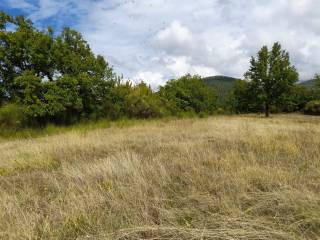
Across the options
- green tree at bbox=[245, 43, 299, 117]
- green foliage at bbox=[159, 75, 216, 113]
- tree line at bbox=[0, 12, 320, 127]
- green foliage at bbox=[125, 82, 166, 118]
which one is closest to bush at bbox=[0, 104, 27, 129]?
tree line at bbox=[0, 12, 320, 127]

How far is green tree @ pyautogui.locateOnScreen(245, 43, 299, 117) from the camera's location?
119ft

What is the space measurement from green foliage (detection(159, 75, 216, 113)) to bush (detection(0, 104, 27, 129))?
787 inches

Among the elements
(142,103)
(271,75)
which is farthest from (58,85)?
(271,75)

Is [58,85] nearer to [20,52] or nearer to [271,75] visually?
[20,52]

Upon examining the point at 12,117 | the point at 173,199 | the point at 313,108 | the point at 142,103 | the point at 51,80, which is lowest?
the point at 173,199

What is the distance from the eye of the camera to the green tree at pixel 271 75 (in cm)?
3619

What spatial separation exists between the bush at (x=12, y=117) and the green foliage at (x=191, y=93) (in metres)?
20.0

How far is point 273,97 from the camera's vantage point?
37062mm

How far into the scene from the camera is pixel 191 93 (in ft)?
120

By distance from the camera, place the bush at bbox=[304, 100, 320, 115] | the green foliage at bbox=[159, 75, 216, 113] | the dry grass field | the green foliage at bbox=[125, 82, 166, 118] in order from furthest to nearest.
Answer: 1. the bush at bbox=[304, 100, 320, 115]
2. the green foliage at bbox=[159, 75, 216, 113]
3. the green foliage at bbox=[125, 82, 166, 118]
4. the dry grass field

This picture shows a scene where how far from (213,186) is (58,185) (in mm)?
2394

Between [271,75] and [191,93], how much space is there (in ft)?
36.8

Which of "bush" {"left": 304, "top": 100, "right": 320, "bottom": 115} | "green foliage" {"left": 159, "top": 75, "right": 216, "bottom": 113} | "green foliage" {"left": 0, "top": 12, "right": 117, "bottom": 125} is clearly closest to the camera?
"green foliage" {"left": 0, "top": 12, "right": 117, "bottom": 125}

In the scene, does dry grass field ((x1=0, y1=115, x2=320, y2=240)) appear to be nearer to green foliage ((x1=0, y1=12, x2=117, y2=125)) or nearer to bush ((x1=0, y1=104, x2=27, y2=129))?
green foliage ((x1=0, y1=12, x2=117, y2=125))
